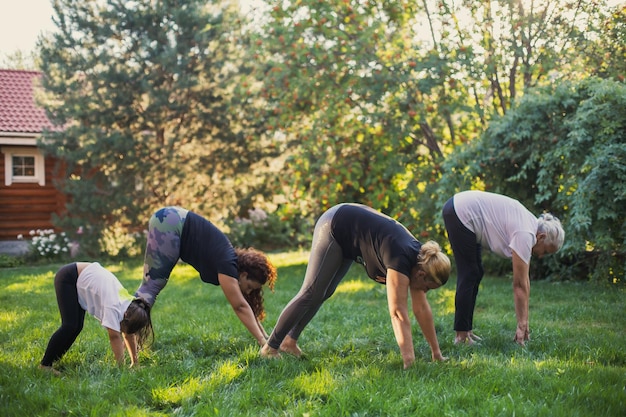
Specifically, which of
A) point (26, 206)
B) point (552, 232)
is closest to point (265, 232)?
point (26, 206)

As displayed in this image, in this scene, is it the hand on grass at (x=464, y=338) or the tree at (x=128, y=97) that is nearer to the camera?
the hand on grass at (x=464, y=338)

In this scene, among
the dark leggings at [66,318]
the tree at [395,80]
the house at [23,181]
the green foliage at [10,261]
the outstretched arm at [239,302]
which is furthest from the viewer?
the house at [23,181]

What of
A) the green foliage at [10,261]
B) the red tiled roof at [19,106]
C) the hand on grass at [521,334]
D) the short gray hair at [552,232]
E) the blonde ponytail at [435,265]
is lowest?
the green foliage at [10,261]

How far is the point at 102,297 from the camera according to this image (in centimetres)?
490

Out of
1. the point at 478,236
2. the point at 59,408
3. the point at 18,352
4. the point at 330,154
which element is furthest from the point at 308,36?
the point at 59,408

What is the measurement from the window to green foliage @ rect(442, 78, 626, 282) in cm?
1177

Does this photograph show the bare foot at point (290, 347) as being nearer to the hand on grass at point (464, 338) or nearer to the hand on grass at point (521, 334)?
the hand on grass at point (464, 338)

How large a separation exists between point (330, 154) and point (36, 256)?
778cm

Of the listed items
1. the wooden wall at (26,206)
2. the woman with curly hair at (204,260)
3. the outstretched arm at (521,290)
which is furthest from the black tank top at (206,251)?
the wooden wall at (26,206)

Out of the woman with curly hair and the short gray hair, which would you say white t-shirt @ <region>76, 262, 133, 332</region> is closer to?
the woman with curly hair

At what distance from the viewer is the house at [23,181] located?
1655 centimetres

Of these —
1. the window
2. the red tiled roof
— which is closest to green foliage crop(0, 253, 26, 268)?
the window

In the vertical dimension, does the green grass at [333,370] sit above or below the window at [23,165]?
below

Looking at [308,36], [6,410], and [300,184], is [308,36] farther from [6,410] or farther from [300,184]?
[6,410]
